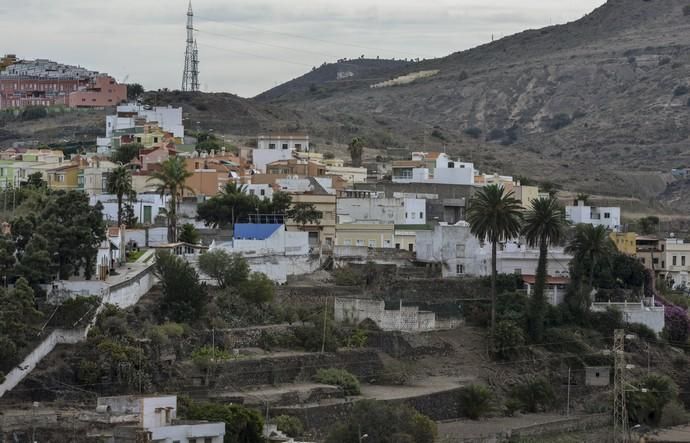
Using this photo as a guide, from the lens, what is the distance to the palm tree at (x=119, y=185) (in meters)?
68.9

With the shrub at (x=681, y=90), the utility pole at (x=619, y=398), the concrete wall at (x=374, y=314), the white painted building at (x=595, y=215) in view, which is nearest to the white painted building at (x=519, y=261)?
the concrete wall at (x=374, y=314)

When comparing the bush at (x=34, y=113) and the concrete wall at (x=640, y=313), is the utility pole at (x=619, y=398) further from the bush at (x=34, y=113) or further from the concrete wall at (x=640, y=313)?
the bush at (x=34, y=113)

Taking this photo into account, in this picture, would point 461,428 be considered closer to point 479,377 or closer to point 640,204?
point 479,377

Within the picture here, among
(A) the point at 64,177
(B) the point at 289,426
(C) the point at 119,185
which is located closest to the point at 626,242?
(C) the point at 119,185

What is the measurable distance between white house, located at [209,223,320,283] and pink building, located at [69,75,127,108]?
4632 centimetres

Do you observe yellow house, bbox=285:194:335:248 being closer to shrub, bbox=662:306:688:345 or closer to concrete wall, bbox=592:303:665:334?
concrete wall, bbox=592:303:665:334

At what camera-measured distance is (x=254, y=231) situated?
68250mm

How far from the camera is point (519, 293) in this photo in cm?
6944

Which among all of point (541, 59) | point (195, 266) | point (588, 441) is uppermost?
point (541, 59)

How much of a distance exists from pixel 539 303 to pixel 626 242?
13846 mm

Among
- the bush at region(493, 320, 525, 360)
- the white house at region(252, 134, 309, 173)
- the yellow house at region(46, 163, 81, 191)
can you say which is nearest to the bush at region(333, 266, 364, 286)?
the bush at region(493, 320, 525, 360)

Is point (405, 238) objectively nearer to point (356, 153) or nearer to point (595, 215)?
point (595, 215)

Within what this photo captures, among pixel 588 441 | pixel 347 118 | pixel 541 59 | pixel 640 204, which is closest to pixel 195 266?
pixel 588 441

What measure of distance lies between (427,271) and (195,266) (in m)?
10.7
